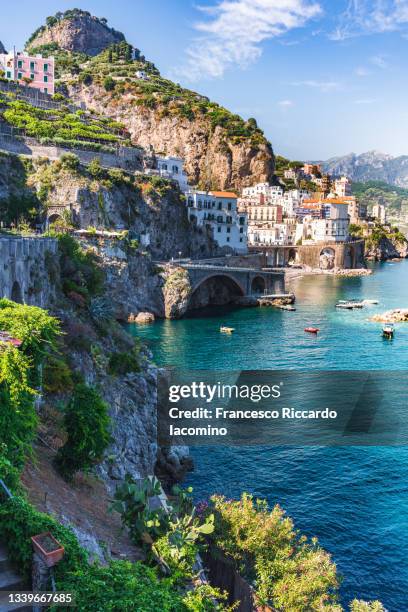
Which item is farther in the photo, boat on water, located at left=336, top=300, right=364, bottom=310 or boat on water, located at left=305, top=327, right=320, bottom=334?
boat on water, located at left=336, top=300, right=364, bottom=310

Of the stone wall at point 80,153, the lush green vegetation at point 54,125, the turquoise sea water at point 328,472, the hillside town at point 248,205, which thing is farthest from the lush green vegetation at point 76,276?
the lush green vegetation at point 54,125

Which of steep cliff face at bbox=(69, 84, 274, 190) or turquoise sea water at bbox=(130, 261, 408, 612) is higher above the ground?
steep cliff face at bbox=(69, 84, 274, 190)

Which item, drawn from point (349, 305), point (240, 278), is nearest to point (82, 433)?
point (349, 305)

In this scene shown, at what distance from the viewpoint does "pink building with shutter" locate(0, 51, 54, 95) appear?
101975 millimetres

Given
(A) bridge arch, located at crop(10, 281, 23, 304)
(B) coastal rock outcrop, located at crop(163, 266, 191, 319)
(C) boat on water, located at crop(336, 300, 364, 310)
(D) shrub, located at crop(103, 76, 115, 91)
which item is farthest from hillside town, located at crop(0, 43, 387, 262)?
(A) bridge arch, located at crop(10, 281, 23, 304)

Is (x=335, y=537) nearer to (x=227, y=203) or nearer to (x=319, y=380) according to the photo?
(x=319, y=380)

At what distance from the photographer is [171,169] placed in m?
101

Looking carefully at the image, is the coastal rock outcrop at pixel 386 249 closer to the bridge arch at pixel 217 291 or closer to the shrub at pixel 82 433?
the bridge arch at pixel 217 291

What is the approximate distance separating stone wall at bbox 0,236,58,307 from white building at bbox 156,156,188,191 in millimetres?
64499

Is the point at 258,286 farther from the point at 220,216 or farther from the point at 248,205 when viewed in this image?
the point at 248,205

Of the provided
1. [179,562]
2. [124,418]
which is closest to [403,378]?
[124,418]

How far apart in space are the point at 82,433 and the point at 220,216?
3478 inches

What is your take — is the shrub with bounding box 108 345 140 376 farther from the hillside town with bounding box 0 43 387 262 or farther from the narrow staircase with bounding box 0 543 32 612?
the hillside town with bounding box 0 43 387 262

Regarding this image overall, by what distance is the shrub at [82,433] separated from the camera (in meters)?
16.8
